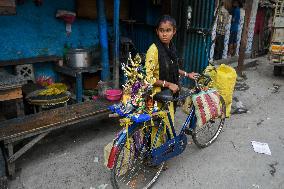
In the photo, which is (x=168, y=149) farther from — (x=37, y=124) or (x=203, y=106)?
(x=37, y=124)

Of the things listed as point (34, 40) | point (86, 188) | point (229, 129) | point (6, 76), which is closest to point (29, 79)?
point (34, 40)

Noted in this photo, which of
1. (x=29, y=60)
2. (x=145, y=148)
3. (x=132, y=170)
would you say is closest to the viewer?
(x=145, y=148)

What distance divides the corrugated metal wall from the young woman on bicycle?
3.16 meters

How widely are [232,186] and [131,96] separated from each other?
2021 millimetres

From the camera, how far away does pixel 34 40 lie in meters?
6.49

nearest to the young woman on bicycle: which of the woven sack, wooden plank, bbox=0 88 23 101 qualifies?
the woven sack

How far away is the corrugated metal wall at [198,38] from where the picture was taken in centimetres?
667

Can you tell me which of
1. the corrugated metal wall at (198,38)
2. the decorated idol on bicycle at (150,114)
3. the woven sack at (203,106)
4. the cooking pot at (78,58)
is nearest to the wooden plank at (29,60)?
the cooking pot at (78,58)

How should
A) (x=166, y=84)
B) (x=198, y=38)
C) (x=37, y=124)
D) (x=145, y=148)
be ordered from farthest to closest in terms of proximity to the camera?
(x=198, y=38) → (x=37, y=124) → (x=145, y=148) → (x=166, y=84)

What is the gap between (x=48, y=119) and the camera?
441 centimetres

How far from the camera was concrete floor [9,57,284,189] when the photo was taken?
3977 mm

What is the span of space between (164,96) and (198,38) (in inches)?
151

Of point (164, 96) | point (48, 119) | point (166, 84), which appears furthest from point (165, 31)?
point (48, 119)

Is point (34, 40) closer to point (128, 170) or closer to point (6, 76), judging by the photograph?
point (6, 76)
